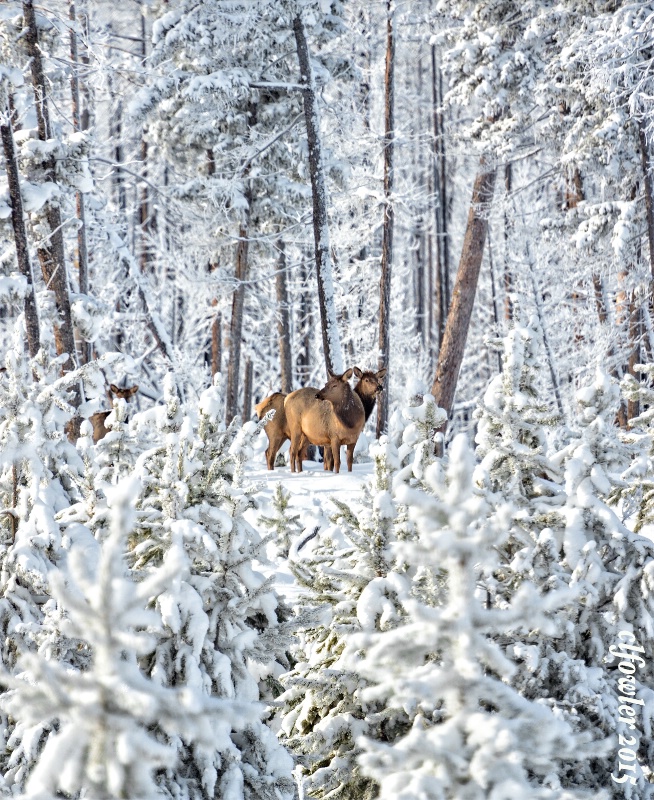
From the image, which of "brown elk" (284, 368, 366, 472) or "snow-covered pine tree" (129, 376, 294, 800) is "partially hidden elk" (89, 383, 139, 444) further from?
"snow-covered pine tree" (129, 376, 294, 800)

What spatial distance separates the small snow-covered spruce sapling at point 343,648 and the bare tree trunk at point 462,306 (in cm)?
1057

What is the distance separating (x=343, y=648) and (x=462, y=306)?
11.7 m

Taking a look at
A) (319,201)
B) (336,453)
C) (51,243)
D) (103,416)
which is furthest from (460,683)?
(319,201)

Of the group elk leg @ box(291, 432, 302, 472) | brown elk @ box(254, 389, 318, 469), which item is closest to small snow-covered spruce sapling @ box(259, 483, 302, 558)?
elk leg @ box(291, 432, 302, 472)

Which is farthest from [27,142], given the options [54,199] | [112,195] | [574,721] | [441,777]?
[112,195]

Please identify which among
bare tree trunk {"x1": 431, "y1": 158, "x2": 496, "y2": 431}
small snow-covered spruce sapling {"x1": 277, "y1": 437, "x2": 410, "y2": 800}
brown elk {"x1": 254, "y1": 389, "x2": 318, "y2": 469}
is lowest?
small snow-covered spruce sapling {"x1": 277, "y1": 437, "x2": 410, "y2": 800}

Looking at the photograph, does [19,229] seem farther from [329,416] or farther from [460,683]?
[460,683]

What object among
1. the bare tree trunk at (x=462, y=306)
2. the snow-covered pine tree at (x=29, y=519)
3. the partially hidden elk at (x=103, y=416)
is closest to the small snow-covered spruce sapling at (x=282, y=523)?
the snow-covered pine tree at (x=29, y=519)

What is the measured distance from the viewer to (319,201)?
15531 mm

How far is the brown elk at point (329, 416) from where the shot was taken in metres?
11.6

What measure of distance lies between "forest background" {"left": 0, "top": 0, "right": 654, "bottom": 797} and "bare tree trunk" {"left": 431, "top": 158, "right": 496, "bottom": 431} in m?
0.05

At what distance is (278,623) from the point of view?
5.74 meters

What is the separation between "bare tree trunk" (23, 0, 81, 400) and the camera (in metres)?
12.9

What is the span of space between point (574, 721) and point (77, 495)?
442 centimetres
